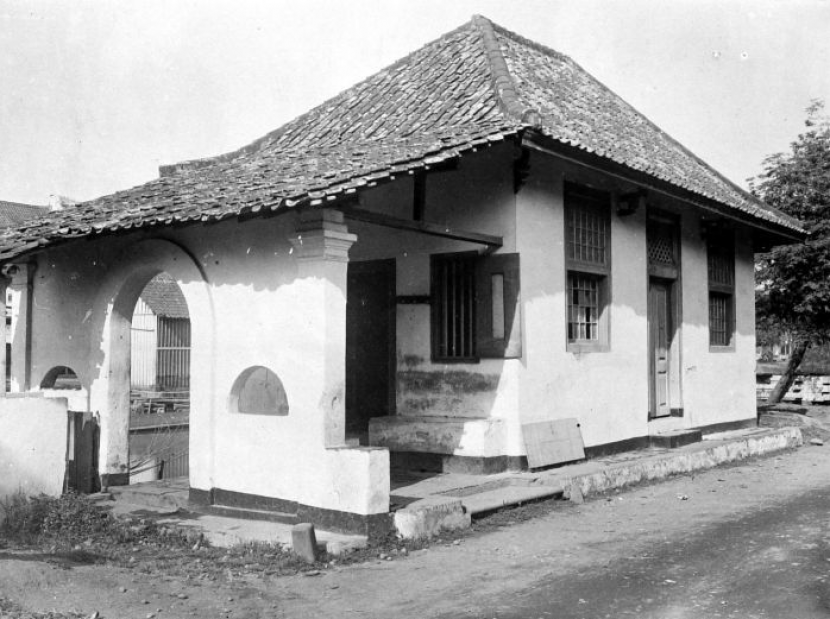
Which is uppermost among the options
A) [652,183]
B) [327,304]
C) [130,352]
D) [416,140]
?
[416,140]

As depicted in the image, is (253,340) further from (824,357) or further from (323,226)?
(824,357)

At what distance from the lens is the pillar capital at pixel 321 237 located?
24.8ft

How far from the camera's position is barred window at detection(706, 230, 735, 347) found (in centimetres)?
1451

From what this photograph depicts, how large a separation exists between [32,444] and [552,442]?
18.3 ft

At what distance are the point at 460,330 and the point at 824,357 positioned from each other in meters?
34.7

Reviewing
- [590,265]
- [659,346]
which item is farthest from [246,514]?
[659,346]

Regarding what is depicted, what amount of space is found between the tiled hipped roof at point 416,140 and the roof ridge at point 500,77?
0.8 inches

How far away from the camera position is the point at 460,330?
1020 cm

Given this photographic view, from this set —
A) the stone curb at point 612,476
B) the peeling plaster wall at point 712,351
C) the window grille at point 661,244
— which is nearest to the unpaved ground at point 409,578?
the stone curb at point 612,476

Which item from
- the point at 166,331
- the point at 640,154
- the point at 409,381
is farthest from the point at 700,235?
the point at 166,331

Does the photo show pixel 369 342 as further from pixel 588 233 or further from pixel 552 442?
pixel 588 233

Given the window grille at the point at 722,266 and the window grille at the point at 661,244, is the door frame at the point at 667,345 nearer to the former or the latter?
the window grille at the point at 661,244

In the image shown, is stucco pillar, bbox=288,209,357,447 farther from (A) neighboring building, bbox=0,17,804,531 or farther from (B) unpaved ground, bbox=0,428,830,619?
(B) unpaved ground, bbox=0,428,830,619

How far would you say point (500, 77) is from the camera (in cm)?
1080
